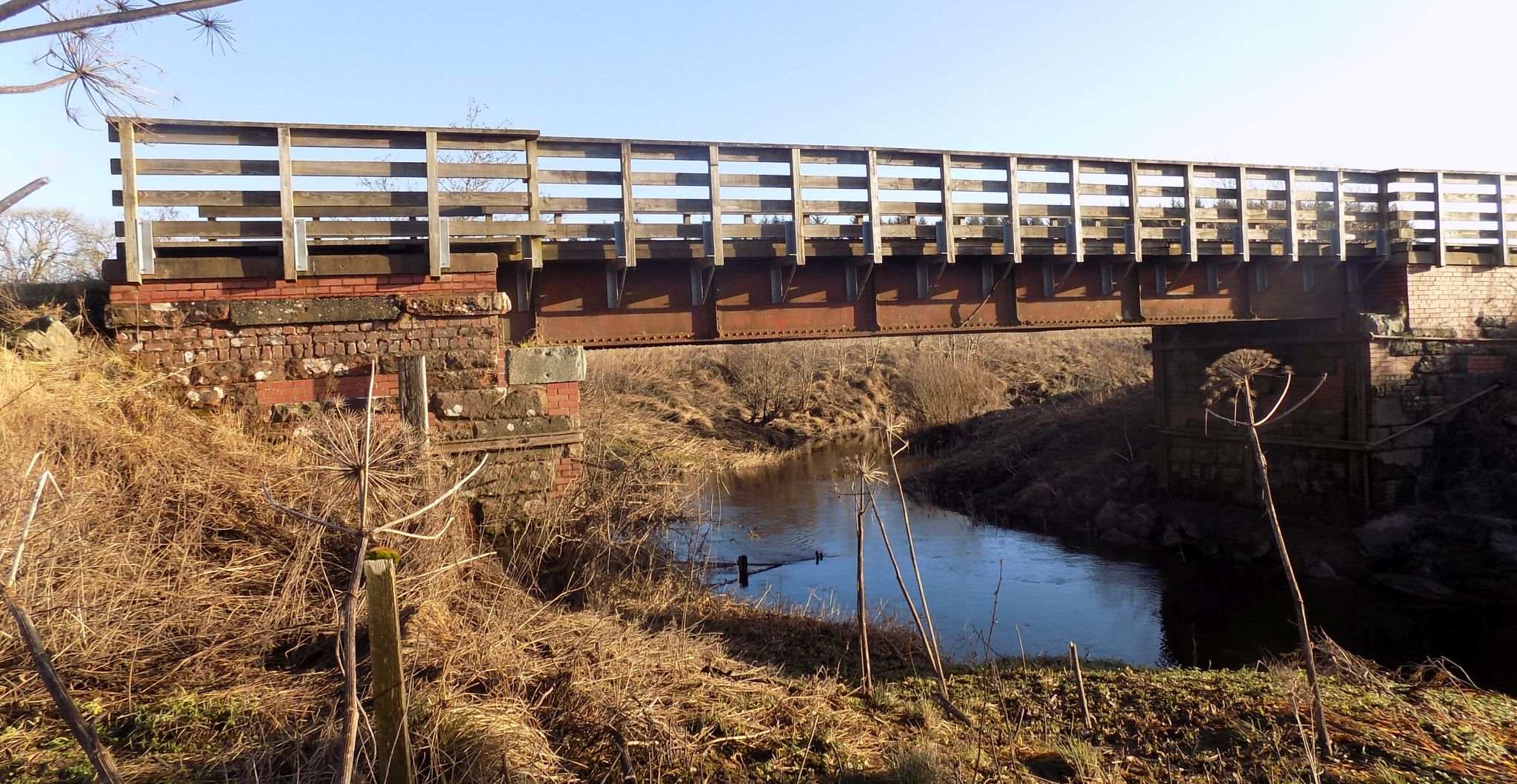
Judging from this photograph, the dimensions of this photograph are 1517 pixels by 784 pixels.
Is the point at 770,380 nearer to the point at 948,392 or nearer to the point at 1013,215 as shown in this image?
the point at 948,392

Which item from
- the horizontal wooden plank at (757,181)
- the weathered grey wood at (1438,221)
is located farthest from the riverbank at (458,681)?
the weathered grey wood at (1438,221)

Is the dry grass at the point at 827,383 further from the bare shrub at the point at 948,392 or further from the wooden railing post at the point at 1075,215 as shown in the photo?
the wooden railing post at the point at 1075,215

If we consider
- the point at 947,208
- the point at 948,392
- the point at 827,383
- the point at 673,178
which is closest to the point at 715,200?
the point at 673,178

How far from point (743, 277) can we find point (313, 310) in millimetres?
4988

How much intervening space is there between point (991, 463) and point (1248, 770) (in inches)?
696

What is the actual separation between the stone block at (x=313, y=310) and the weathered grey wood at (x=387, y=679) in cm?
558

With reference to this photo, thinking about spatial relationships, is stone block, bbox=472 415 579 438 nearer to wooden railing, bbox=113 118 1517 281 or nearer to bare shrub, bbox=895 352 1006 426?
wooden railing, bbox=113 118 1517 281

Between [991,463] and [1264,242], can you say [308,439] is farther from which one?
[991,463]

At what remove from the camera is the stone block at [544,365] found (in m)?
9.54

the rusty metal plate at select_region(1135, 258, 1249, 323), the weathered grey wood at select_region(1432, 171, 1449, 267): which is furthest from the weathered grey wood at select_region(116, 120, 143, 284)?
the weathered grey wood at select_region(1432, 171, 1449, 267)

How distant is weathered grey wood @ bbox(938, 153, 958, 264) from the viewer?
1175 centimetres

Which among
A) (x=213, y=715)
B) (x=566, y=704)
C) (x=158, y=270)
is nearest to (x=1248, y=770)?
(x=566, y=704)

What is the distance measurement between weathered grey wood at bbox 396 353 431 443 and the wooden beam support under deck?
891 millimetres

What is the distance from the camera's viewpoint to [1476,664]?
11.1 metres
